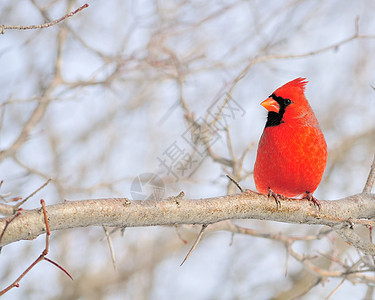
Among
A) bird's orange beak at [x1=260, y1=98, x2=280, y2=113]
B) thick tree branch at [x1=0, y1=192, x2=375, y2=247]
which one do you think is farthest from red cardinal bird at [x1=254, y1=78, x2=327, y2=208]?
thick tree branch at [x1=0, y1=192, x2=375, y2=247]

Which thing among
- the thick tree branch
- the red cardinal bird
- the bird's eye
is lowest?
the thick tree branch

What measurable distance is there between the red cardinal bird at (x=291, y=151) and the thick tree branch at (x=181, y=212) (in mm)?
274

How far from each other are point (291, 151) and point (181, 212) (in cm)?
106

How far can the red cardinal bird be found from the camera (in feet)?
9.86

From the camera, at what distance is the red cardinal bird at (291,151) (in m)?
3.00

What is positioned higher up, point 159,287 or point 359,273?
point 159,287

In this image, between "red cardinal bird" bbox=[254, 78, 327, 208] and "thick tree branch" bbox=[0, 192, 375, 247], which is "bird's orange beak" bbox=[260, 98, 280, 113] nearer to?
"red cardinal bird" bbox=[254, 78, 327, 208]

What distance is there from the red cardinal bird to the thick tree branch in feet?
0.90

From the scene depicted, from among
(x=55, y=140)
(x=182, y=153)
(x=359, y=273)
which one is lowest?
(x=359, y=273)

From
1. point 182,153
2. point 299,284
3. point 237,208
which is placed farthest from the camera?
point 299,284

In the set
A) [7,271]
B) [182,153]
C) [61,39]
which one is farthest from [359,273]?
[7,271]

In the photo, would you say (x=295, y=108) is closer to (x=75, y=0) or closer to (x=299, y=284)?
(x=75, y=0)

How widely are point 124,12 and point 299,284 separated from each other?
415 centimetres

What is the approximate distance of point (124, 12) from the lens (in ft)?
22.4
